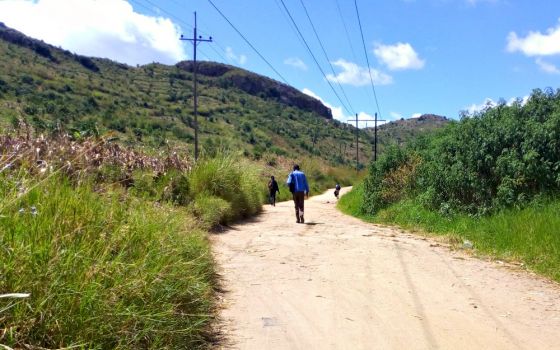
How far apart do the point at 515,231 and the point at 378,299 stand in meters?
4.47

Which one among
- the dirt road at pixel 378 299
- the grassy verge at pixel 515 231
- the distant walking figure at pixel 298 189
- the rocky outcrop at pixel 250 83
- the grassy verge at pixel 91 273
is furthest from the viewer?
the rocky outcrop at pixel 250 83

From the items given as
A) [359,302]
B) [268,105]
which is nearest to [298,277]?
[359,302]

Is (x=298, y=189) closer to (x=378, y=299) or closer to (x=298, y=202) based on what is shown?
(x=298, y=202)

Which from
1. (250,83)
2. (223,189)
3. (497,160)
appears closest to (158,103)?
(250,83)

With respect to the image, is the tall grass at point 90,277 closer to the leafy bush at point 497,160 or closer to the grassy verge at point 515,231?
the grassy verge at point 515,231

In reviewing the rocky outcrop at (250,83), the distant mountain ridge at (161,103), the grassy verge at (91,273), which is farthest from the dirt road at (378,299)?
the rocky outcrop at (250,83)

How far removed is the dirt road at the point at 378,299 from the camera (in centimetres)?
482

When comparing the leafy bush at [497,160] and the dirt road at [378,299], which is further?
the leafy bush at [497,160]

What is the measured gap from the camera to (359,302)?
5.96m

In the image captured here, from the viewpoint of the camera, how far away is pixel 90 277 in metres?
3.44

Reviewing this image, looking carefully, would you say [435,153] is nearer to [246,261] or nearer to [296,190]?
[296,190]

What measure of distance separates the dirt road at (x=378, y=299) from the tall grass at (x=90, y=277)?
80cm

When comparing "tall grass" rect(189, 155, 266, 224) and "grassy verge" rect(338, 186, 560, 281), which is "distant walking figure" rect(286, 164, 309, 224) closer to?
"tall grass" rect(189, 155, 266, 224)

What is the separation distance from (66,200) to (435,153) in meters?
11.5
